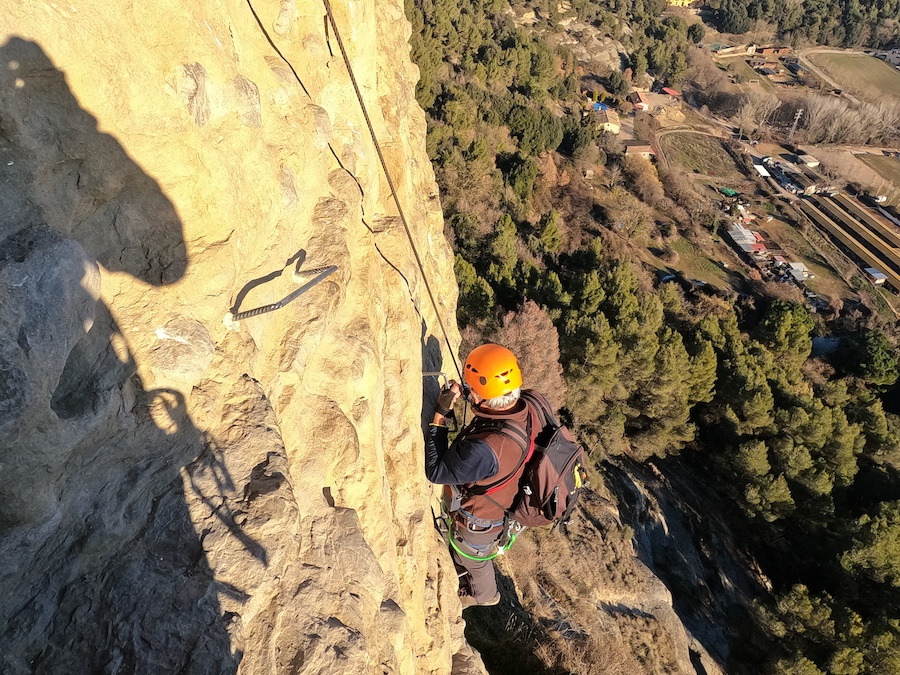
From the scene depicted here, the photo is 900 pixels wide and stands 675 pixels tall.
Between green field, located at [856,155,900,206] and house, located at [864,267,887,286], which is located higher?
green field, located at [856,155,900,206]

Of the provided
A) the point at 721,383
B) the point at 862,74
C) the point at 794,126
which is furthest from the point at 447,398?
the point at 862,74

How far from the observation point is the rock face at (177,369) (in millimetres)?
3051

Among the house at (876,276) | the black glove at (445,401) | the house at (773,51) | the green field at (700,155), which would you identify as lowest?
the house at (876,276)

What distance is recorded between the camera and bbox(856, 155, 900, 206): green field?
54.3 m

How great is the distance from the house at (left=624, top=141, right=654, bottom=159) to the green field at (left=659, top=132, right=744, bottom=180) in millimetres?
4053

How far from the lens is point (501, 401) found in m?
5.13

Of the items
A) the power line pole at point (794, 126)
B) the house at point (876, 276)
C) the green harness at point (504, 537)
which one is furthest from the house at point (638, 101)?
the green harness at point (504, 537)

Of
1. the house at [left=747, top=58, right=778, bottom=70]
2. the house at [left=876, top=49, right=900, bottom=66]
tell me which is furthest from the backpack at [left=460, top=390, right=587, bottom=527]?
the house at [left=876, top=49, right=900, bottom=66]

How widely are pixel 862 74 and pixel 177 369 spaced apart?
4369 inches

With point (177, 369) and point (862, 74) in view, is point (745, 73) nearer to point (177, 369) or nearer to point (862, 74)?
point (862, 74)

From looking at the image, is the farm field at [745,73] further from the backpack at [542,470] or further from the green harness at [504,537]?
the backpack at [542,470]

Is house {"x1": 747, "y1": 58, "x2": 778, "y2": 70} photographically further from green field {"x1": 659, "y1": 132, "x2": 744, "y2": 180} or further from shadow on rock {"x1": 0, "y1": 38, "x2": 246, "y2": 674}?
shadow on rock {"x1": 0, "y1": 38, "x2": 246, "y2": 674}

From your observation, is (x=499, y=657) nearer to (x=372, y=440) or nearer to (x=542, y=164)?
(x=372, y=440)

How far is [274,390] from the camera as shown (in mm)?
4750
